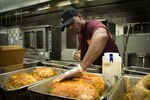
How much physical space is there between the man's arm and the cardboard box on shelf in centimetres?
82

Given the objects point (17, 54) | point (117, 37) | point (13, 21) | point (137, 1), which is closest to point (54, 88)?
point (17, 54)

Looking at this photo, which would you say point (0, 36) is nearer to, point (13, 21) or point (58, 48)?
point (13, 21)

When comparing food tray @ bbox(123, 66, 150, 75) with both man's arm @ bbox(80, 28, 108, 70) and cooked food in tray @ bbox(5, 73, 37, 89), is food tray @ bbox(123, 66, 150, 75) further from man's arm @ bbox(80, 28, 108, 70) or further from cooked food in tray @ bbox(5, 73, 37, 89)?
cooked food in tray @ bbox(5, 73, 37, 89)

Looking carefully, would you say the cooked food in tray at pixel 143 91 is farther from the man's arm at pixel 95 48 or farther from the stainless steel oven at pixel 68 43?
the stainless steel oven at pixel 68 43

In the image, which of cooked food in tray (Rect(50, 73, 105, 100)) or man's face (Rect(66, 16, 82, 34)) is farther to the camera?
man's face (Rect(66, 16, 82, 34))

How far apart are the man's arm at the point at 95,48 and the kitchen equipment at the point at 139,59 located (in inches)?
62.6

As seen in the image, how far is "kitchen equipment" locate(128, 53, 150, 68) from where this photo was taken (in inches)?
113

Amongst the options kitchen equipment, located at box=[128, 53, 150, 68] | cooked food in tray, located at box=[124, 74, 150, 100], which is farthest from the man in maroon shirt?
kitchen equipment, located at box=[128, 53, 150, 68]

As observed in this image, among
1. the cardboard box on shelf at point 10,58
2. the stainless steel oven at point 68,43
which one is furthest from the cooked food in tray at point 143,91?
the stainless steel oven at point 68,43

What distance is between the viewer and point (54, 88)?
0.96 meters

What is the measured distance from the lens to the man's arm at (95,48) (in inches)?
52.1

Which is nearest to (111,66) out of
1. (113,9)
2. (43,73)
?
(43,73)

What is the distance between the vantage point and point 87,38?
199cm

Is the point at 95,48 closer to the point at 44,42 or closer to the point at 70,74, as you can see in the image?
the point at 70,74
